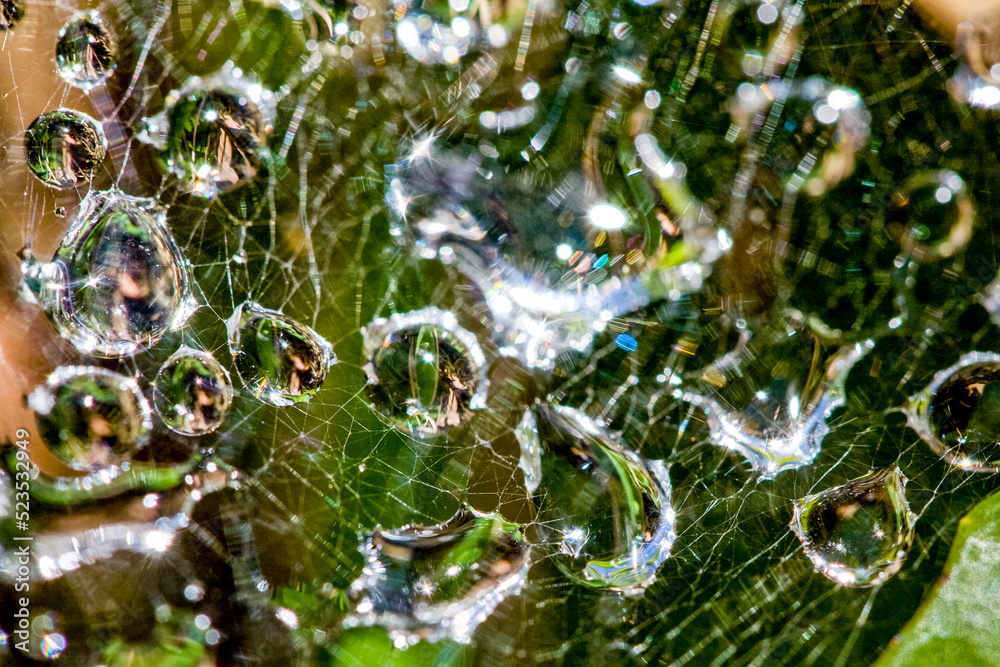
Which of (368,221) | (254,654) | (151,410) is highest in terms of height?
(368,221)

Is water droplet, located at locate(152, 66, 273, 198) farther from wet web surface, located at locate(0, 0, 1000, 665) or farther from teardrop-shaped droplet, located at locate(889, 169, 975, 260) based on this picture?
teardrop-shaped droplet, located at locate(889, 169, 975, 260)

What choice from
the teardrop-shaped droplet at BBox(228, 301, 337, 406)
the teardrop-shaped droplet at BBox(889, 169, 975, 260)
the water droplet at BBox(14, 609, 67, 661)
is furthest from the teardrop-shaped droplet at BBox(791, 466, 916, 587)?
the water droplet at BBox(14, 609, 67, 661)

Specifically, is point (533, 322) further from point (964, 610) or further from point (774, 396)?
point (964, 610)

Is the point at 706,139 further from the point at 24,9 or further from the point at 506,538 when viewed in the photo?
the point at 24,9

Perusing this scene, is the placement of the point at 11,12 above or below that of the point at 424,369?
above

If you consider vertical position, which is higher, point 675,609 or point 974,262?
point 974,262

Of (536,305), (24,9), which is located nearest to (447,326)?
(536,305)

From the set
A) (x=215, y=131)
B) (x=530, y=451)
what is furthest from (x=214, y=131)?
(x=530, y=451)
